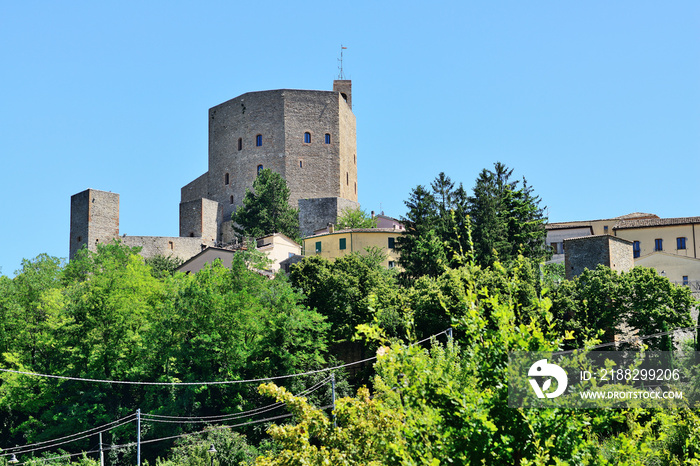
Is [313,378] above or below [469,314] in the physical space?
below

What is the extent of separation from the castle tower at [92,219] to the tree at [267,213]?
1021 centimetres

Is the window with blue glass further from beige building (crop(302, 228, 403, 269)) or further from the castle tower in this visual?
the castle tower

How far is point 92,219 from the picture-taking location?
6256 centimetres

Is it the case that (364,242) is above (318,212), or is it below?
below

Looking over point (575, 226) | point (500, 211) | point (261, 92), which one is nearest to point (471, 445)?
point (500, 211)

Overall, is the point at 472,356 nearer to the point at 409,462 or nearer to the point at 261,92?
the point at 409,462

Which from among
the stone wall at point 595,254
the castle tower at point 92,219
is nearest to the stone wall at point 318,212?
the castle tower at point 92,219

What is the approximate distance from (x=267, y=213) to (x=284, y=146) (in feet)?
41.7

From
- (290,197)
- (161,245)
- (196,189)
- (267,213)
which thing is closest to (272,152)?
(290,197)

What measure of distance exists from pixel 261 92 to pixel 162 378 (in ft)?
141

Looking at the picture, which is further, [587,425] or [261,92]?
[261,92]

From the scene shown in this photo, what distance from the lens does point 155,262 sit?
55125mm

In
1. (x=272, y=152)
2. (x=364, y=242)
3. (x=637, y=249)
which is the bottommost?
(x=637, y=249)

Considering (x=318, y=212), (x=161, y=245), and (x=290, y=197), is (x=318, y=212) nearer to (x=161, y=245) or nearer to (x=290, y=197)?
(x=290, y=197)
